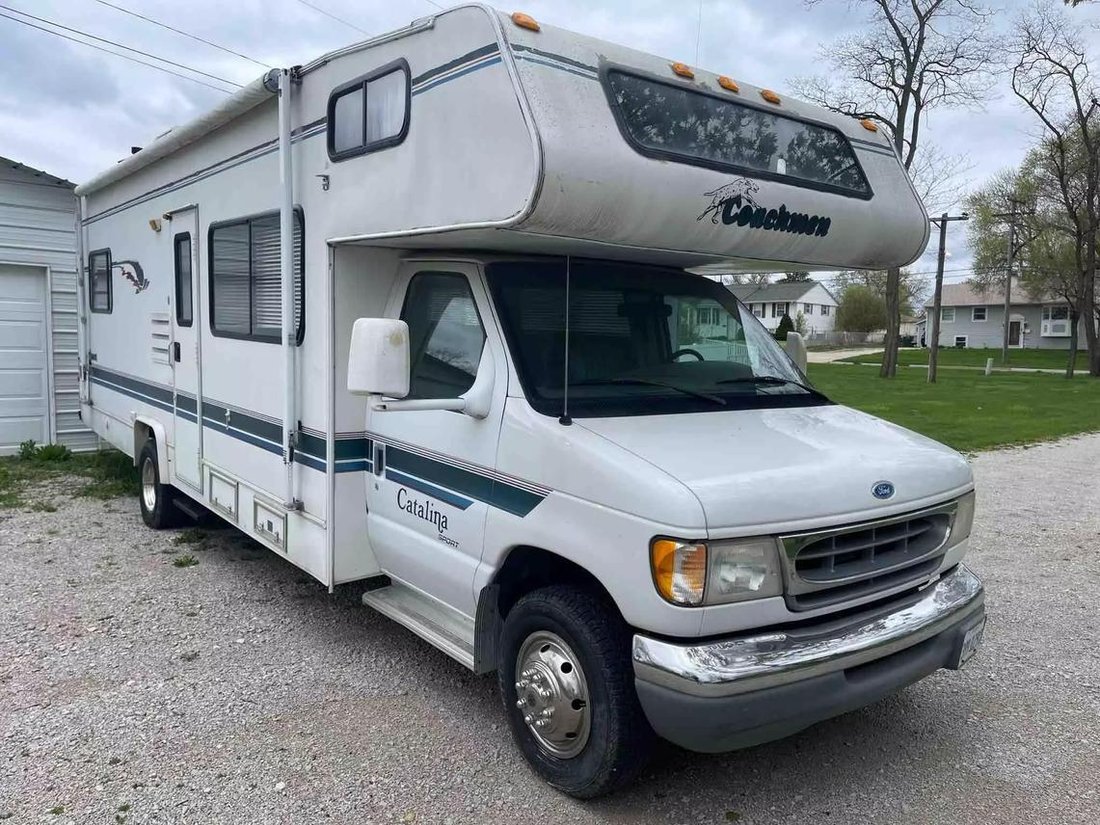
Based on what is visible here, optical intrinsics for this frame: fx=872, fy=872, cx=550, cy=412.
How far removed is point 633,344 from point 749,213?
2.52 feet

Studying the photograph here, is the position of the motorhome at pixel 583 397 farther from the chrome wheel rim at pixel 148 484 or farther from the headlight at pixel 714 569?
the chrome wheel rim at pixel 148 484

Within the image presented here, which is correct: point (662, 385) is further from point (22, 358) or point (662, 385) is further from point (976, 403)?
point (976, 403)

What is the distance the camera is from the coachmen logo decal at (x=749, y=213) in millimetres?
3621

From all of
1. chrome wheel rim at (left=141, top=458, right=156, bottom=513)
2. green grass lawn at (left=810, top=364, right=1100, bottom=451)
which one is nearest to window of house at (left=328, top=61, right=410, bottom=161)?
chrome wheel rim at (left=141, top=458, right=156, bottom=513)

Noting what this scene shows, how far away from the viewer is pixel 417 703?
4184 mm

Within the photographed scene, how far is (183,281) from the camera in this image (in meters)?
6.19

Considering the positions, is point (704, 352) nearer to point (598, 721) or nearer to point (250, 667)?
point (598, 721)

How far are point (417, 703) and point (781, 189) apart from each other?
115 inches

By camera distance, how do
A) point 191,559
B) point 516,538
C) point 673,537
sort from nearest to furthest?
1. point 673,537
2. point 516,538
3. point 191,559

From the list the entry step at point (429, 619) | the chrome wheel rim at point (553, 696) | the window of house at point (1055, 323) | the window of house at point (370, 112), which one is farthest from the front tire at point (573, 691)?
the window of house at point (1055, 323)

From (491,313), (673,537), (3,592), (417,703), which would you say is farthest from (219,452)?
(673,537)

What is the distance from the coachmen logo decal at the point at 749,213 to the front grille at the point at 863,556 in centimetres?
137

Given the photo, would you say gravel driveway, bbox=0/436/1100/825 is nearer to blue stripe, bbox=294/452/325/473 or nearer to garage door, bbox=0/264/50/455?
blue stripe, bbox=294/452/325/473

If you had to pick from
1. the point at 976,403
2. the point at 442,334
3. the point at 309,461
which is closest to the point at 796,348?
the point at 442,334
